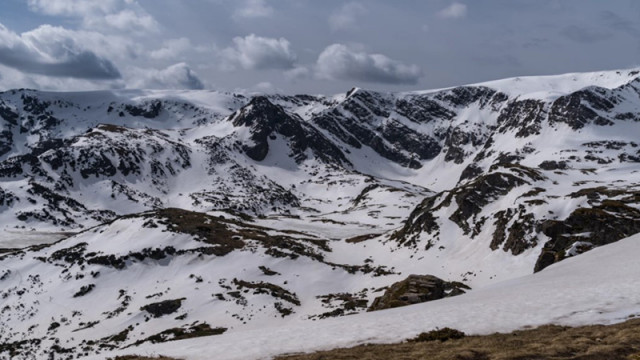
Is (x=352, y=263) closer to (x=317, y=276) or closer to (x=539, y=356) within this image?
(x=317, y=276)

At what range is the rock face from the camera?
47781mm

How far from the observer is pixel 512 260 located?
7088 cm

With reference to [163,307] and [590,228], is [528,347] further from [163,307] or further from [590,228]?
[163,307]

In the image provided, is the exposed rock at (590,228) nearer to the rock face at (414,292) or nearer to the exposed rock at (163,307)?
the rock face at (414,292)

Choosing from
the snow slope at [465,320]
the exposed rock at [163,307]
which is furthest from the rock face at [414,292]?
the exposed rock at [163,307]

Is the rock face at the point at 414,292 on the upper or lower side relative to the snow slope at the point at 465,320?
lower

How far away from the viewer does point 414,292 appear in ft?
162

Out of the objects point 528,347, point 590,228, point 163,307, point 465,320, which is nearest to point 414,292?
point 465,320

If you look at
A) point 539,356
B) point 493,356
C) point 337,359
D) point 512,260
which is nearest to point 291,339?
point 337,359

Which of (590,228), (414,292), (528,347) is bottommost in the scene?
(414,292)

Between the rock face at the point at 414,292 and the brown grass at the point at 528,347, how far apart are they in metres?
27.1

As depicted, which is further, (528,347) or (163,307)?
(163,307)

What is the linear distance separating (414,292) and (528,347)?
1275 inches

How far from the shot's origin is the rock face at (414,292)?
47781 millimetres
